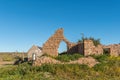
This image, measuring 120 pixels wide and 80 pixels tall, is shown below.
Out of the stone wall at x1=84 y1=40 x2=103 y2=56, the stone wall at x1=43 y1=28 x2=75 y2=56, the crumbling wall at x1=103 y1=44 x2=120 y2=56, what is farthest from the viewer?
the stone wall at x1=43 y1=28 x2=75 y2=56

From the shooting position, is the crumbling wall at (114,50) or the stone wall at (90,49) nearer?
the stone wall at (90,49)

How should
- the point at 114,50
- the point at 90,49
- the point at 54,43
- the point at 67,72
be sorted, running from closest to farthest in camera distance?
the point at 67,72, the point at 90,49, the point at 114,50, the point at 54,43

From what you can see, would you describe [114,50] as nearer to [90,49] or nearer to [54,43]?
[90,49]

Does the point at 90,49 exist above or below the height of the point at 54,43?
below

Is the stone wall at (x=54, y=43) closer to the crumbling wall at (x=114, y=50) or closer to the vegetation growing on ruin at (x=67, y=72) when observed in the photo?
the crumbling wall at (x=114, y=50)

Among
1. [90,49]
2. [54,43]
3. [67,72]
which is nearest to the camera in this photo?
[67,72]

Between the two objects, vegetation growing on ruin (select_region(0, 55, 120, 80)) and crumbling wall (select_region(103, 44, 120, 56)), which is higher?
crumbling wall (select_region(103, 44, 120, 56))

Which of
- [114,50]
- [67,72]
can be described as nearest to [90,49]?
[114,50]

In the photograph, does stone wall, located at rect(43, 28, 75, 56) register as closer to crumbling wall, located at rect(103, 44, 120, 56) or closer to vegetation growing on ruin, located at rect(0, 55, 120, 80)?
crumbling wall, located at rect(103, 44, 120, 56)

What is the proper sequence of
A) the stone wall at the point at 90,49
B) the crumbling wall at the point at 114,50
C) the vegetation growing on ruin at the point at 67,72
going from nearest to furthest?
the vegetation growing on ruin at the point at 67,72 → the stone wall at the point at 90,49 → the crumbling wall at the point at 114,50

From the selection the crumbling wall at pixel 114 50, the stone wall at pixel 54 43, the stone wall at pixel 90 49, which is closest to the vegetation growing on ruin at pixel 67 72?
the stone wall at pixel 90 49

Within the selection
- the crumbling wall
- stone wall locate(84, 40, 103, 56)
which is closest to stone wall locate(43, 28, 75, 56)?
stone wall locate(84, 40, 103, 56)

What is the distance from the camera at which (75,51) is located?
126 ft

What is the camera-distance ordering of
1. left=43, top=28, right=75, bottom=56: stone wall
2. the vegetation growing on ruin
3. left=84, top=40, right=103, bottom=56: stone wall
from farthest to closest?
left=43, top=28, right=75, bottom=56: stone wall < left=84, top=40, right=103, bottom=56: stone wall < the vegetation growing on ruin
